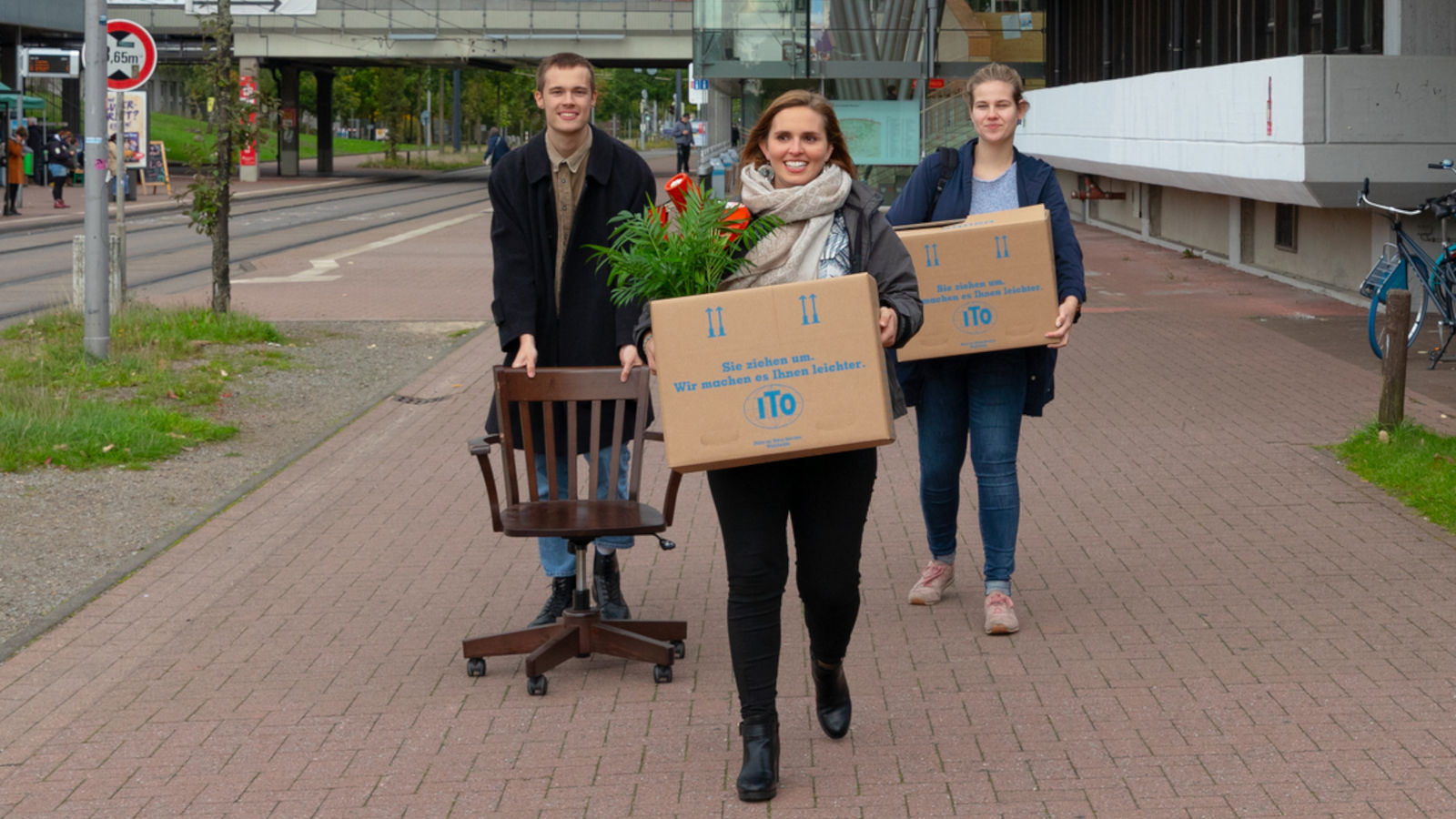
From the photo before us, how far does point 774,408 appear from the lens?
415 centimetres

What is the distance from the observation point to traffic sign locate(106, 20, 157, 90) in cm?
1620

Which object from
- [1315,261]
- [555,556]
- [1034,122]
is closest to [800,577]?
[555,556]

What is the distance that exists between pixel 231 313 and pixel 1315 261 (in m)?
10.5

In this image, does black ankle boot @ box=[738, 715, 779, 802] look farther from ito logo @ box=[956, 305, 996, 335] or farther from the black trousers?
ito logo @ box=[956, 305, 996, 335]

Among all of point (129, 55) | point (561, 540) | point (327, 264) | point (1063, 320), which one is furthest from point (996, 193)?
point (327, 264)

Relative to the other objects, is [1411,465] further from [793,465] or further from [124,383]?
[124,383]

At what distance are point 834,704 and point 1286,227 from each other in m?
15.1

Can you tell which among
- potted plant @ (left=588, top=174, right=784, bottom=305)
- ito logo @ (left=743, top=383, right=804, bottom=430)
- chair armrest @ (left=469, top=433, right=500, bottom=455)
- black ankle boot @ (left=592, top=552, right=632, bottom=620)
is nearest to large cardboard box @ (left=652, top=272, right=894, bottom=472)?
ito logo @ (left=743, top=383, right=804, bottom=430)

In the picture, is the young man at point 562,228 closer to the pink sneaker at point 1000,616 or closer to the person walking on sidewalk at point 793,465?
the person walking on sidewalk at point 793,465

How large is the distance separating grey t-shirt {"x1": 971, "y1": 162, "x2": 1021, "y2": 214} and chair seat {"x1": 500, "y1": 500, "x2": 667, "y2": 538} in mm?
1485

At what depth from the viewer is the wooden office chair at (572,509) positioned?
5.23m

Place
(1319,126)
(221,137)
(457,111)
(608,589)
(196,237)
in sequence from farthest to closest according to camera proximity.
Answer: (457,111) → (196,237) → (221,137) → (1319,126) → (608,589)

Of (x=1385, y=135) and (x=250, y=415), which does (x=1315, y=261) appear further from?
(x=250, y=415)

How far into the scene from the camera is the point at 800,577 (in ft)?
14.8
